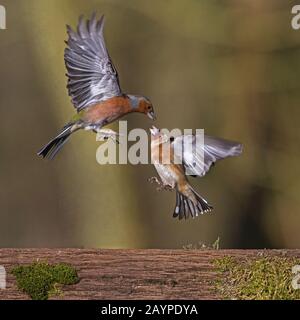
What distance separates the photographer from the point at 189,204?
12.7 feet

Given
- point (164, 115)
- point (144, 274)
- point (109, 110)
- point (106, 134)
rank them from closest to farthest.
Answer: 1. point (144, 274)
2. point (109, 110)
3. point (106, 134)
4. point (164, 115)

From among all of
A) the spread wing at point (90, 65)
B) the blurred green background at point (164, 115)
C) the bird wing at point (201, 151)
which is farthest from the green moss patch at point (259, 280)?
the blurred green background at point (164, 115)

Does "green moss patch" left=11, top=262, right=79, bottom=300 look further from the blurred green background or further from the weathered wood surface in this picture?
the blurred green background

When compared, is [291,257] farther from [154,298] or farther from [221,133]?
[221,133]

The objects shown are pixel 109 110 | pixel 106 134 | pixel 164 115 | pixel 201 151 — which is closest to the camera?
pixel 201 151

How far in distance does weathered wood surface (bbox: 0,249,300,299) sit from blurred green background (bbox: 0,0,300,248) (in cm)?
96

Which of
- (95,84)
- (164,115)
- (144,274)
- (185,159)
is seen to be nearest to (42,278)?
(144,274)

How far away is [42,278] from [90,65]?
0.83 metres

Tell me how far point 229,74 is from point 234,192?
1.69 ft

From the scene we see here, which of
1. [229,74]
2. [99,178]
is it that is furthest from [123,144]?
[229,74]

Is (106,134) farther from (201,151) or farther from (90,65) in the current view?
(201,151)

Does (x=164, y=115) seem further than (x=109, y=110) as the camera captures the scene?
Yes

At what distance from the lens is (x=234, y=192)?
454cm

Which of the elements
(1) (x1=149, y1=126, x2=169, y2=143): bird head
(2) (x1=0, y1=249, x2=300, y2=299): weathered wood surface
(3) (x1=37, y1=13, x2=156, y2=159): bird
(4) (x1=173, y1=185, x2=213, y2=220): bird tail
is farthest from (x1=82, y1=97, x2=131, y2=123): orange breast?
(2) (x1=0, y1=249, x2=300, y2=299): weathered wood surface
